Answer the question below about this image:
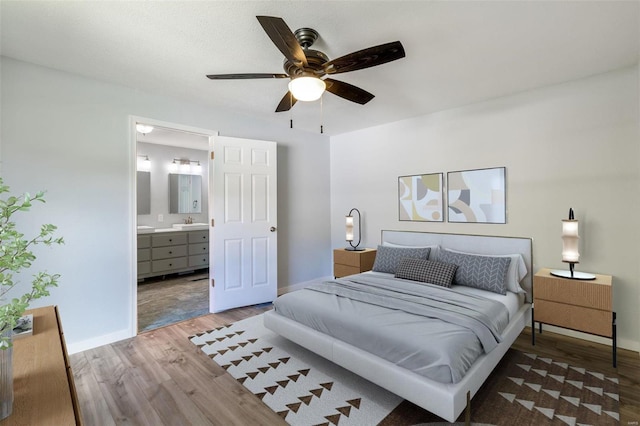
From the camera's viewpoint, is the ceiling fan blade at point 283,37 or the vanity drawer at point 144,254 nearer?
the ceiling fan blade at point 283,37

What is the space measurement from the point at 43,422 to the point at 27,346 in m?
0.72

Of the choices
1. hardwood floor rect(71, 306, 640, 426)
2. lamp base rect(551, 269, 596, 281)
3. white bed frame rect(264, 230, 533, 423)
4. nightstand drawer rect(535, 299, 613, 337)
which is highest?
lamp base rect(551, 269, 596, 281)

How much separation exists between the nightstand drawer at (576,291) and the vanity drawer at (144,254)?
542cm

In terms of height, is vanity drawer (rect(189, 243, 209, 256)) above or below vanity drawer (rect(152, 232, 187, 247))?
below

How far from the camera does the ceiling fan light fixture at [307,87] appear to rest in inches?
78.8

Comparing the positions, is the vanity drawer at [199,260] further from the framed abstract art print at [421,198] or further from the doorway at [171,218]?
the framed abstract art print at [421,198]

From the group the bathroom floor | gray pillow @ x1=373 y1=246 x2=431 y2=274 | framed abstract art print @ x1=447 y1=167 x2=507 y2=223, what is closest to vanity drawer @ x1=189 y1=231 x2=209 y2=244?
the bathroom floor

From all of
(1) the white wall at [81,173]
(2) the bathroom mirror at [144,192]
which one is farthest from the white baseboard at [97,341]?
(2) the bathroom mirror at [144,192]

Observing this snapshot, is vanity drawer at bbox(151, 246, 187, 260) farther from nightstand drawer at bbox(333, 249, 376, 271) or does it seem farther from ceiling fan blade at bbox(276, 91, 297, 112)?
ceiling fan blade at bbox(276, 91, 297, 112)

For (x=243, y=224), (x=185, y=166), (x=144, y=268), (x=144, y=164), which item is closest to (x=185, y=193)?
(x=185, y=166)

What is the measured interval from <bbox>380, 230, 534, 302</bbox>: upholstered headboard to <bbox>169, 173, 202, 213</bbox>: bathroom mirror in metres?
4.15

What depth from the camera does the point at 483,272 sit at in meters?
2.90

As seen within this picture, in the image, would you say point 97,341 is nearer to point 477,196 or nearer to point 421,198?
point 421,198

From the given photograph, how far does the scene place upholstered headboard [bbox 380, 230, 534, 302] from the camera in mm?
3109
